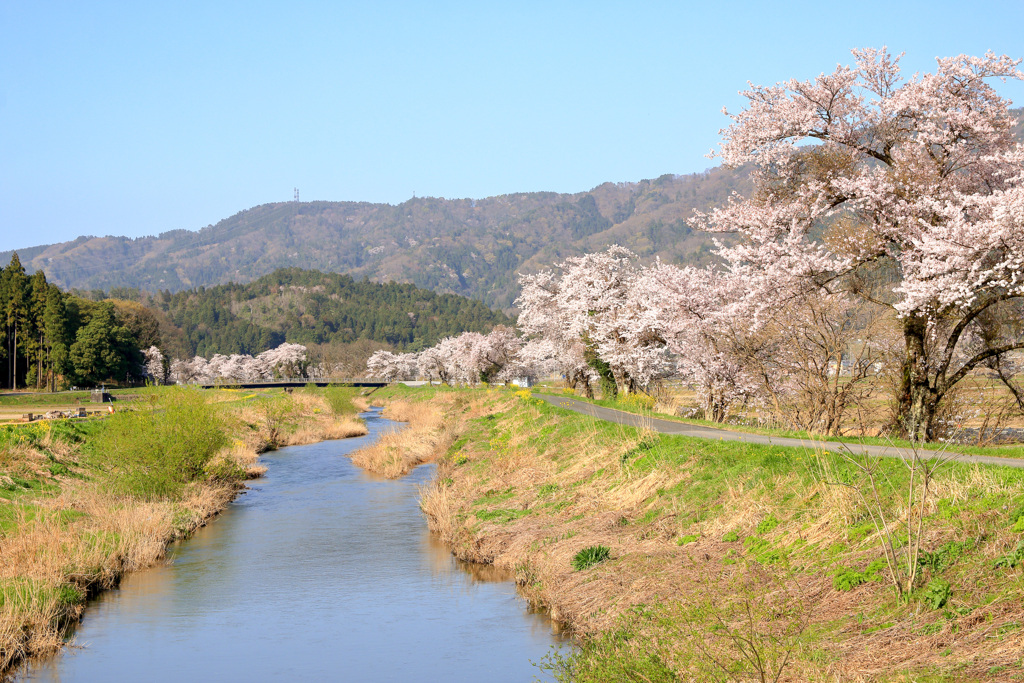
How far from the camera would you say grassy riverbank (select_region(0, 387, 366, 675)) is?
669 inches

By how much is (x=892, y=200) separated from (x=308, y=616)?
728 inches

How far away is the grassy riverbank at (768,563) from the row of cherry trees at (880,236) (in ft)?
19.9

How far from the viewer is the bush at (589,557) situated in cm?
1728

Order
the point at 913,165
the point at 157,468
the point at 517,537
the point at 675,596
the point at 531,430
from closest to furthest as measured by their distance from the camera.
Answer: the point at 675,596 → the point at 517,537 → the point at 913,165 → the point at 157,468 → the point at 531,430

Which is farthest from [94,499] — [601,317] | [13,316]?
[13,316]

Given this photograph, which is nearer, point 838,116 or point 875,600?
point 875,600

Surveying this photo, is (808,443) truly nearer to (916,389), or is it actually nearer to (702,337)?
(916,389)

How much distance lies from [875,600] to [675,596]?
3396mm

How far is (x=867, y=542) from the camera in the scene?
13.0 m

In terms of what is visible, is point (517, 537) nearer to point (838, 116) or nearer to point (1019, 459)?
point (1019, 459)

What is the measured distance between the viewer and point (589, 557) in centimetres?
1742

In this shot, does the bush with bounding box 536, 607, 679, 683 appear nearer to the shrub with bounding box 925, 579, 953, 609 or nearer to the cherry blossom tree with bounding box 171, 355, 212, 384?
the shrub with bounding box 925, 579, 953, 609

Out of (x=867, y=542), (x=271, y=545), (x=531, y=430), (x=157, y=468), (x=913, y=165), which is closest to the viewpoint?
(x=867, y=542)

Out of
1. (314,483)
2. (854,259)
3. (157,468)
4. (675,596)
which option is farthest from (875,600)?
(314,483)
